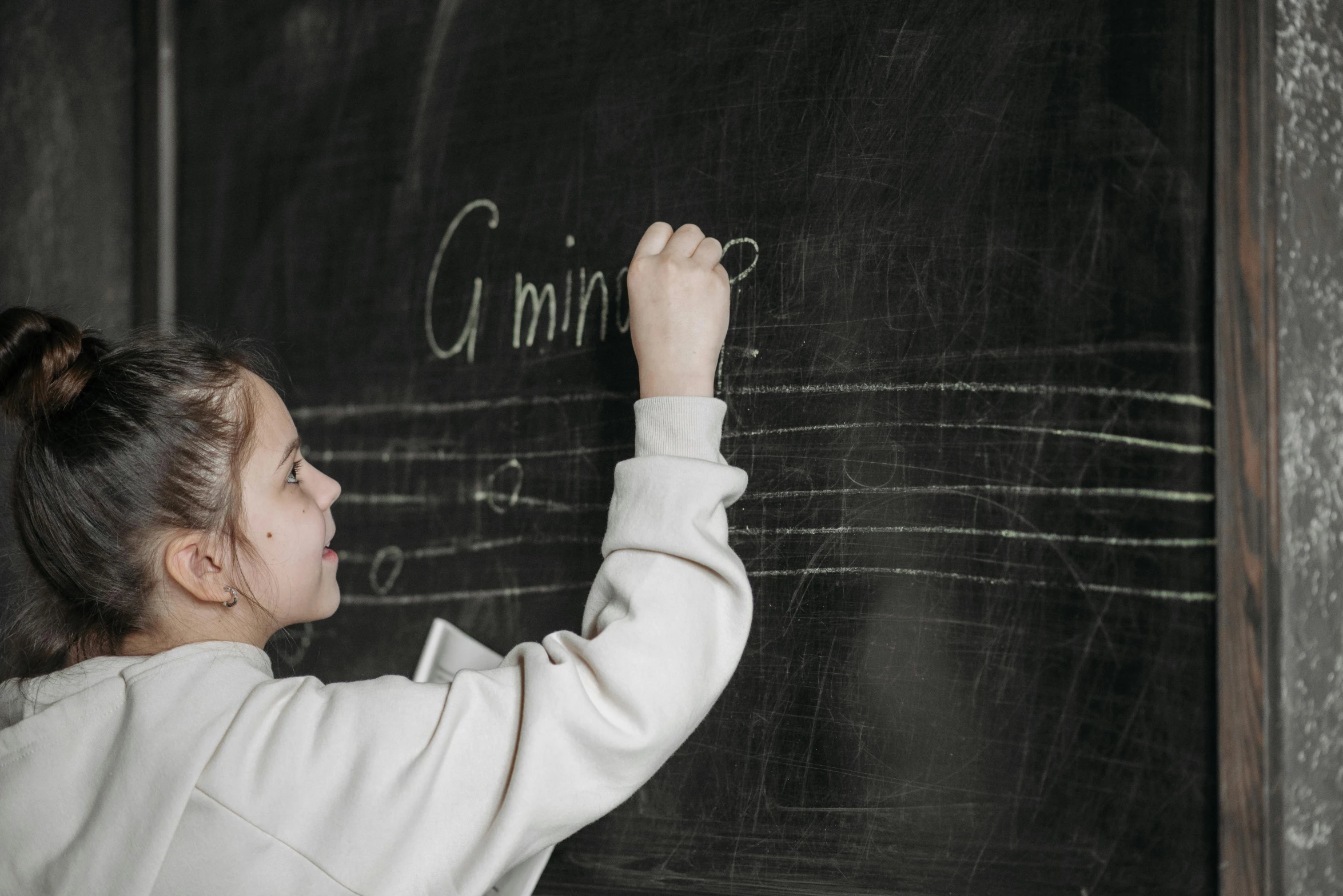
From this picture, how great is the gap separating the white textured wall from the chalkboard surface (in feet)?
0.17

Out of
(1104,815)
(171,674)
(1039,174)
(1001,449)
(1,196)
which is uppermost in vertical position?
(1,196)

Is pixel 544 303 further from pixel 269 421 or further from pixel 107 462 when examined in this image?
pixel 107 462

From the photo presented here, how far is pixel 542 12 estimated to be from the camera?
116 cm

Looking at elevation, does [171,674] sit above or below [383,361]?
below

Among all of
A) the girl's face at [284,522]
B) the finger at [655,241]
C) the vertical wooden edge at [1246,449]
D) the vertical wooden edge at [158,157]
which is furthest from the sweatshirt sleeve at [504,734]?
the vertical wooden edge at [158,157]

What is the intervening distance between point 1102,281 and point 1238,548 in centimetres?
22

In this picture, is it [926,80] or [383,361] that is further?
[383,361]

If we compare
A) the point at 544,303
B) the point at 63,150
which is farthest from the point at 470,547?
the point at 63,150

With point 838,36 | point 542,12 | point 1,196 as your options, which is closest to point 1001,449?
point 838,36

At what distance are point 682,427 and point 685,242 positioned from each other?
0.18 meters

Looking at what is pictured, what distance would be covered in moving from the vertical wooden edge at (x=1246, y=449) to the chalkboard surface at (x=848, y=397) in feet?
0.06

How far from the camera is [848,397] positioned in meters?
0.98

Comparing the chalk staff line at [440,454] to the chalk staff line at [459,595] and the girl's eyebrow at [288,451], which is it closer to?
the chalk staff line at [459,595]

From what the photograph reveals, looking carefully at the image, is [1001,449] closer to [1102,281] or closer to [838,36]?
[1102,281]
